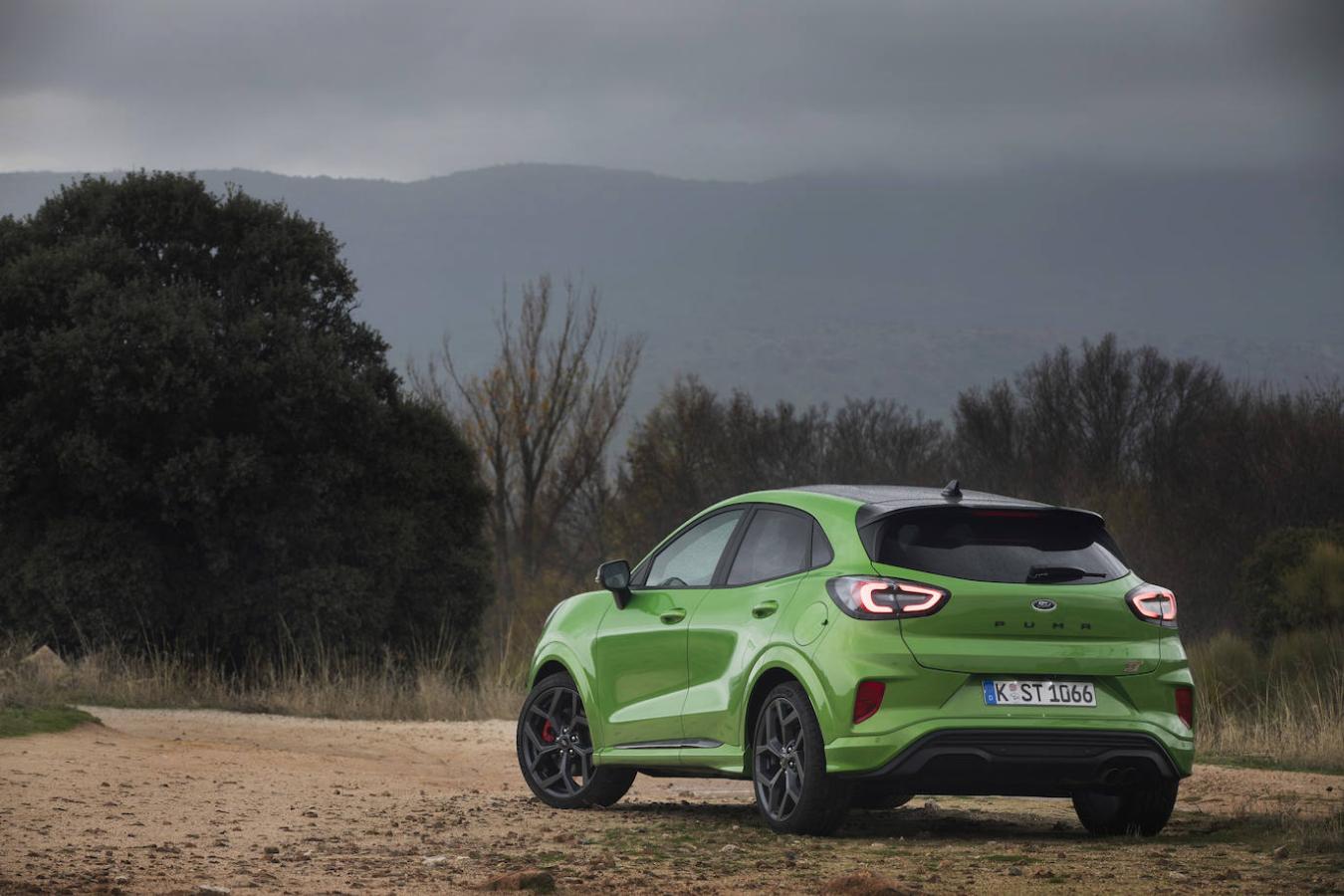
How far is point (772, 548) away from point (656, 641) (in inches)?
38.6

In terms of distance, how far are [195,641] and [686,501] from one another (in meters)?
40.7

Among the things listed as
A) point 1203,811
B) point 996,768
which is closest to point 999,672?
point 996,768

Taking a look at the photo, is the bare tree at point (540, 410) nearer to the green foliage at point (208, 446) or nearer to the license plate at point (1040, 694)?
the green foliage at point (208, 446)

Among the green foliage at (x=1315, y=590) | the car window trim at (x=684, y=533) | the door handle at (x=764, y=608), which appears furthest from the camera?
the green foliage at (x=1315, y=590)

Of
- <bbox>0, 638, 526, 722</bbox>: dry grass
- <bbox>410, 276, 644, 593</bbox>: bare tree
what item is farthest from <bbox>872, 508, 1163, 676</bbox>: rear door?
<bbox>410, 276, 644, 593</bbox>: bare tree

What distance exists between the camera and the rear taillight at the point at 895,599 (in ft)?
28.1

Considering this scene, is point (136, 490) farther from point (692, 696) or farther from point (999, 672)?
point (999, 672)

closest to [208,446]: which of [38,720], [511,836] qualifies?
[38,720]

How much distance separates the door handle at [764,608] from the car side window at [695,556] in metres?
0.67

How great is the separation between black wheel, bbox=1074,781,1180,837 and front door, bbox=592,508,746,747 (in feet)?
7.06

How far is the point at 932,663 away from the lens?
335 inches

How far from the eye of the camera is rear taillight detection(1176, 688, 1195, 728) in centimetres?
893

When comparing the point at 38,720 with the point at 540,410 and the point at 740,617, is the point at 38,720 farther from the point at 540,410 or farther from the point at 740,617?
the point at 540,410

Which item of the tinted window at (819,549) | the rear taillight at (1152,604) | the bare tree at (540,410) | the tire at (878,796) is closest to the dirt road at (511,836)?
the tire at (878,796)
